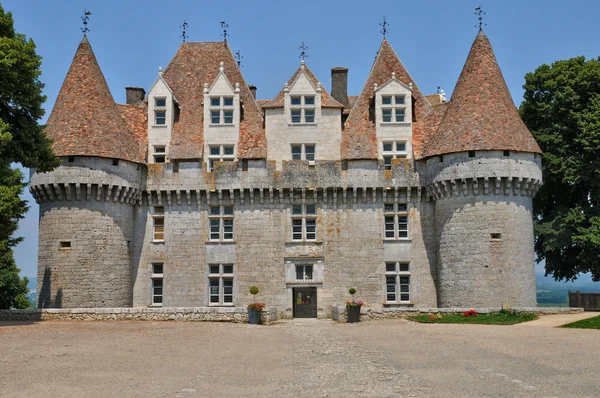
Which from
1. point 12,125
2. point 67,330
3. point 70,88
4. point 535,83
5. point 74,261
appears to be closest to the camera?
point 67,330

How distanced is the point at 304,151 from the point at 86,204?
11240mm

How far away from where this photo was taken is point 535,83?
3691cm

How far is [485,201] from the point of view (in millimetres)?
31516

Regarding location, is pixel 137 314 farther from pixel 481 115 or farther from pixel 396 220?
pixel 481 115

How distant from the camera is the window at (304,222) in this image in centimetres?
3381

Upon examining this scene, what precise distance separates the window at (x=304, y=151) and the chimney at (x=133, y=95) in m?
10.5

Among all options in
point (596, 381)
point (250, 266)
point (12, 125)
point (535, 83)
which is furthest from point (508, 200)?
point (12, 125)

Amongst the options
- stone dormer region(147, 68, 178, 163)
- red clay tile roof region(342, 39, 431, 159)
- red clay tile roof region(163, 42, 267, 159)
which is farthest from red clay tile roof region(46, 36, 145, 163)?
red clay tile roof region(342, 39, 431, 159)

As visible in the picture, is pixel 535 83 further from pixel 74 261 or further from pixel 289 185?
pixel 74 261

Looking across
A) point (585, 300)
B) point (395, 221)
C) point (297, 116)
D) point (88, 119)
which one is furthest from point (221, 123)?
point (585, 300)

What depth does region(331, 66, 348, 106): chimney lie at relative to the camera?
37.7 meters

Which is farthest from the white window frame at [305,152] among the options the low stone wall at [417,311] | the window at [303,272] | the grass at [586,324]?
the grass at [586,324]

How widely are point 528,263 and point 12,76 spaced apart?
78.8ft

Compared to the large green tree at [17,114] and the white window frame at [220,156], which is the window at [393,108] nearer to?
the white window frame at [220,156]
